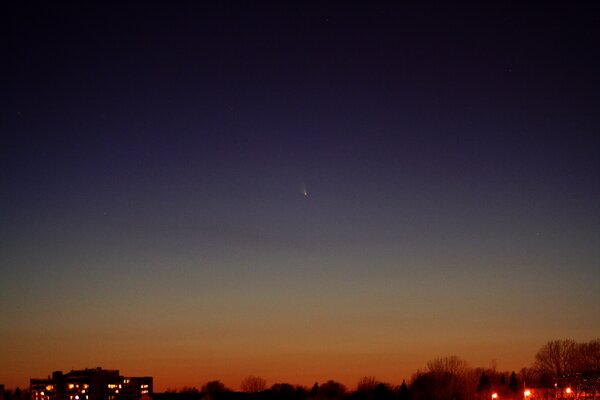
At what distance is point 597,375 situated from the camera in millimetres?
124750

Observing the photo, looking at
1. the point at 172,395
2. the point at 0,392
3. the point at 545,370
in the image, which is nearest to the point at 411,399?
the point at 545,370

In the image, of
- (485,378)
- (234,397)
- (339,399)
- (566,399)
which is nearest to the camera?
(566,399)

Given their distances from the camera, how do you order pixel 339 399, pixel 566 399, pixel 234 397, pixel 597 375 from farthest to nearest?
pixel 339 399 < pixel 234 397 < pixel 597 375 < pixel 566 399

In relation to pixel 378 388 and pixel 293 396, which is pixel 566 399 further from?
pixel 293 396

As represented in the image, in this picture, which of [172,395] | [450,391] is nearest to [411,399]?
[450,391]

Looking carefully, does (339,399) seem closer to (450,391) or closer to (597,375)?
(450,391)

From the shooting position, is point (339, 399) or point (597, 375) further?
point (339, 399)

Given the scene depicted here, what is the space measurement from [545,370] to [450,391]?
66.8ft

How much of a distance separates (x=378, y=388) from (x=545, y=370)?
3598cm

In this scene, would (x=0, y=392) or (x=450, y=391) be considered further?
(x=0, y=392)

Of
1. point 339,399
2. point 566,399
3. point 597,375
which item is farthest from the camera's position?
point 339,399

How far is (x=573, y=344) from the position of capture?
5408 inches

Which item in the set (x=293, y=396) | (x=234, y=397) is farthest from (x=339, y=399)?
(x=234, y=397)

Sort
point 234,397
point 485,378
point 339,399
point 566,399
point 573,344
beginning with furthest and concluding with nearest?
point 339,399 → point 234,397 → point 485,378 → point 573,344 → point 566,399
